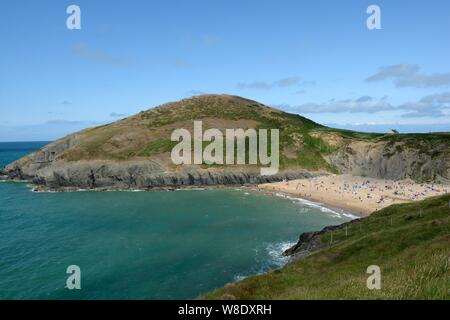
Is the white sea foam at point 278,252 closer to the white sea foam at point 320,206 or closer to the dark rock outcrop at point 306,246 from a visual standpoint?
the dark rock outcrop at point 306,246

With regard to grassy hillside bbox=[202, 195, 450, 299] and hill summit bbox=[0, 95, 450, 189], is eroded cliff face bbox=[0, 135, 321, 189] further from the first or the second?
grassy hillside bbox=[202, 195, 450, 299]

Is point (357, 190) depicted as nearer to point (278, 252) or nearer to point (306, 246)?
point (278, 252)

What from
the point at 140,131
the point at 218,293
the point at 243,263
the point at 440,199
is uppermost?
the point at 140,131

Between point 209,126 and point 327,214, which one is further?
point 209,126

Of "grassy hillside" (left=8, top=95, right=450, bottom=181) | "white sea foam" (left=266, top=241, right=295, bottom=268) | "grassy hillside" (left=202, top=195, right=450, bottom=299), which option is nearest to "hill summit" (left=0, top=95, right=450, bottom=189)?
"grassy hillside" (left=8, top=95, right=450, bottom=181)
